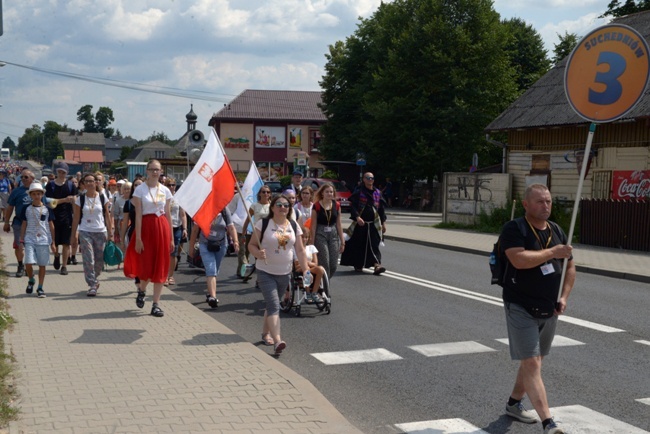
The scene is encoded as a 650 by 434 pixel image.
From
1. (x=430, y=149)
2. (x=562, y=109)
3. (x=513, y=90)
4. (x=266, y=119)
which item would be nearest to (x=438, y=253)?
(x=562, y=109)

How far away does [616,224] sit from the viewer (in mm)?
20531

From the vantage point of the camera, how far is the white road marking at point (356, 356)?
7715mm

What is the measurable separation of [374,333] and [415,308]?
191 cm

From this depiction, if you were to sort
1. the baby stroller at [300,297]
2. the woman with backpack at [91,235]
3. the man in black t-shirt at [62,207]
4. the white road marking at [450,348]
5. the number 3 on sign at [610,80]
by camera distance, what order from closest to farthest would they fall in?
1. the number 3 on sign at [610,80]
2. the white road marking at [450,348]
3. the baby stroller at [300,297]
4. the woman with backpack at [91,235]
5. the man in black t-shirt at [62,207]

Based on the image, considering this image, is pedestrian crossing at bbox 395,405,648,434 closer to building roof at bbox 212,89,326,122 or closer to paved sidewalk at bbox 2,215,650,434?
paved sidewalk at bbox 2,215,650,434

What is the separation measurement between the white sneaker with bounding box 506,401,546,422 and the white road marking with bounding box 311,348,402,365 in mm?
2002

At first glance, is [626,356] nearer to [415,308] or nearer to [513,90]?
[415,308]

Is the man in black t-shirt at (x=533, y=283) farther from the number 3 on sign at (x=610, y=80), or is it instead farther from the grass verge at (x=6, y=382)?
the grass verge at (x=6, y=382)

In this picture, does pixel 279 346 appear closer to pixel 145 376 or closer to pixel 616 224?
pixel 145 376

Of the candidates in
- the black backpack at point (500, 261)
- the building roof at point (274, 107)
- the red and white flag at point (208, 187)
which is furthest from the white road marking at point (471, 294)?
the building roof at point (274, 107)

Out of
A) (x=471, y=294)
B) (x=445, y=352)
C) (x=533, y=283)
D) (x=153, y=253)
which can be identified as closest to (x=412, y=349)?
(x=445, y=352)

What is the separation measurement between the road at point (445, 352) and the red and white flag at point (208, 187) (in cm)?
139

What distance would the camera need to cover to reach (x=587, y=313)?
10.7 meters

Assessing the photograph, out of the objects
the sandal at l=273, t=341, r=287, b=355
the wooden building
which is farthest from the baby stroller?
the wooden building
